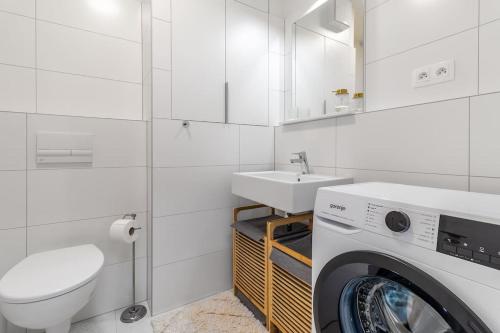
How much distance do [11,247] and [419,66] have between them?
2.34m

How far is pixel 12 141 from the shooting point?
136cm

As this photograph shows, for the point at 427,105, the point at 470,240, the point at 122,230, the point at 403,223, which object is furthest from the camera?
the point at 122,230

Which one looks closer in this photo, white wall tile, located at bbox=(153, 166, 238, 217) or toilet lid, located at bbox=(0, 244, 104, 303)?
toilet lid, located at bbox=(0, 244, 104, 303)

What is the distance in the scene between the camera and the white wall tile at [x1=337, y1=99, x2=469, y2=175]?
104cm

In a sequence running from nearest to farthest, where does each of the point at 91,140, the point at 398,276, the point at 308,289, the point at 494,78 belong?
1. the point at 398,276
2. the point at 494,78
3. the point at 308,289
4. the point at 91,140

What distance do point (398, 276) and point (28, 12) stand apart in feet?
7.25

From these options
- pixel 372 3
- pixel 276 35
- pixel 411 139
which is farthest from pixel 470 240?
pixel 276 35

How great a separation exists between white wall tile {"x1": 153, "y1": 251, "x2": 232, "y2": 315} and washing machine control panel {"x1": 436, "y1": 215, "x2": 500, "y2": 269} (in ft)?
4.93

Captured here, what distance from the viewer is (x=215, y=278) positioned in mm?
1829

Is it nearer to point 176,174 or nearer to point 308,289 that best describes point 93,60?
point 176,174

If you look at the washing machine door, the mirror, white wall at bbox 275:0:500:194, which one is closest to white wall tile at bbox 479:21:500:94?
white wall at bbox 275:0:500:194

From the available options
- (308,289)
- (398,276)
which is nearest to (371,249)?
(398,276)

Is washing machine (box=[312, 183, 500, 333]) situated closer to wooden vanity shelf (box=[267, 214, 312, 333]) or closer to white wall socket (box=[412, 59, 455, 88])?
wooden vanity shelf (box=[267, 214, 312, 333])

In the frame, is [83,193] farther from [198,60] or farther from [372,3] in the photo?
[372,3]
